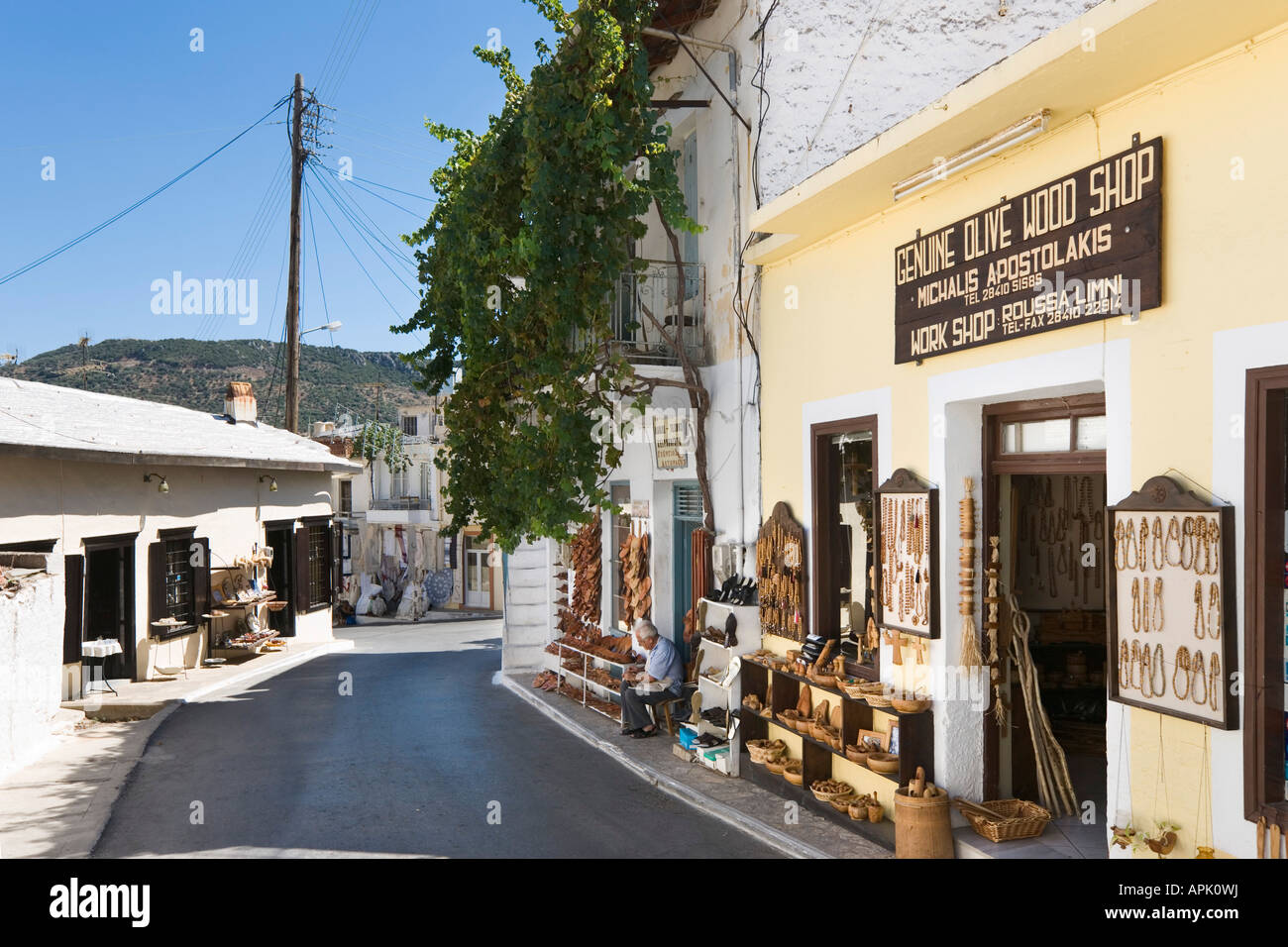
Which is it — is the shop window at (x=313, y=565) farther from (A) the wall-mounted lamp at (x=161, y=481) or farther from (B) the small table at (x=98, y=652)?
(B) the small table at (x=98, y=652)

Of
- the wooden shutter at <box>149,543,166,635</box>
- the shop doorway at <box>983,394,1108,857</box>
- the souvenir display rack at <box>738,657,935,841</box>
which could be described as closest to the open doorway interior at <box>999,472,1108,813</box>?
the shop doorway at <box>983,394,1108,857</box>

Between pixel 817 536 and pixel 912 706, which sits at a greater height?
pixel 817 536

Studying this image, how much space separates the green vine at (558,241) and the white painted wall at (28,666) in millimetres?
4808

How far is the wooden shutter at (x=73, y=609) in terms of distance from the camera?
13.1 meters

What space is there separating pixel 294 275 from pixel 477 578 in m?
14.1

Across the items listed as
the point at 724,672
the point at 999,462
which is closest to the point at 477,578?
the point at 724,672

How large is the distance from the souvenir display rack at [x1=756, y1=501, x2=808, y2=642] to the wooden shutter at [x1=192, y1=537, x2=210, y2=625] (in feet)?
37.8

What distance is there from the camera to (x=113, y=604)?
1522 cm

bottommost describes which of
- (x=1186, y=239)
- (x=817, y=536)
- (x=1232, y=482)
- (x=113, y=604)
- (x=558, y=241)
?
(x=113, y=604)

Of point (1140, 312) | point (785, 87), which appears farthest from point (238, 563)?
point (1140, 312)

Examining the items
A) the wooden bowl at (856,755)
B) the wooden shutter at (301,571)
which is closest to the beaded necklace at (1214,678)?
the wooden bowl at (856,755)

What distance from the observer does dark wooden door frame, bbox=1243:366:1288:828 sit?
4.51 meters

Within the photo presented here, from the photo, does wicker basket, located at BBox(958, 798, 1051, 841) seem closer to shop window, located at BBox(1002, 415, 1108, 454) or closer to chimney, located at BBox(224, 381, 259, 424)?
shop window, located at BBox(1002, 415, 1108, 454)

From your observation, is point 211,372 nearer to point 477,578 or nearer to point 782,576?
point 477,578
